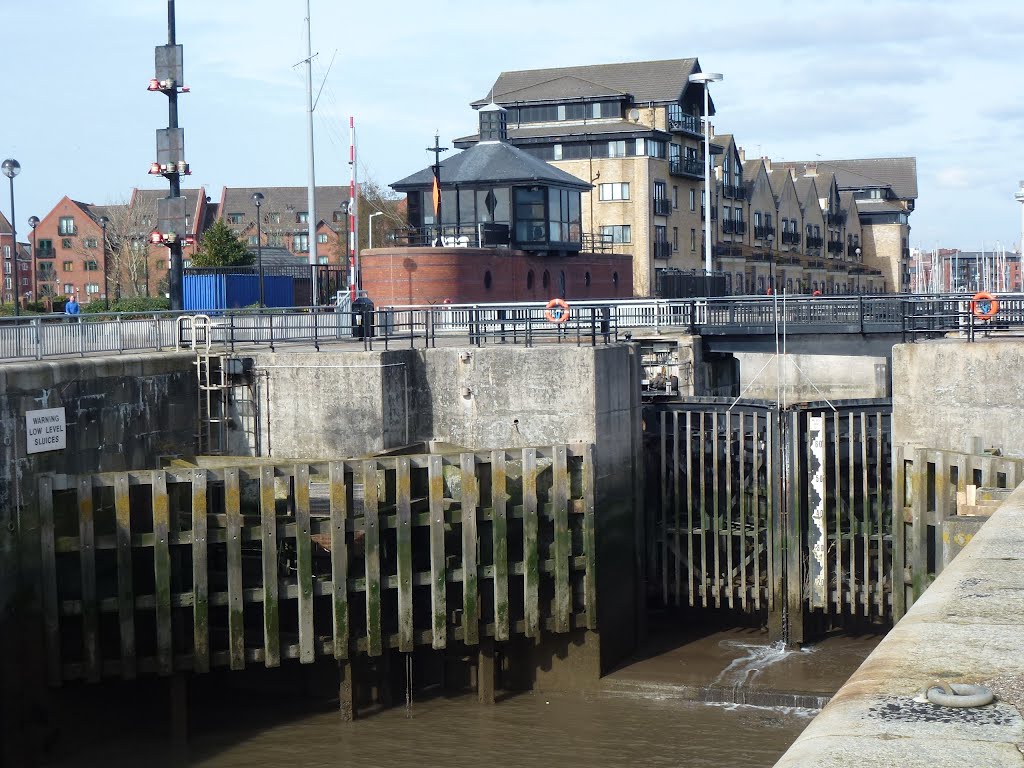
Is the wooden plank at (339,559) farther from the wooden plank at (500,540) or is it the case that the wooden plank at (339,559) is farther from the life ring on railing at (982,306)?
the life ring on railing at (982,306)

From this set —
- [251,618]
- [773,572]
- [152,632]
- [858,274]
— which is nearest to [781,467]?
[773,572]

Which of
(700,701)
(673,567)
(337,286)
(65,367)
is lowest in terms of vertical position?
(700,701)

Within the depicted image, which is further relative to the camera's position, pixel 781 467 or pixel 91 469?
pixel 781 467

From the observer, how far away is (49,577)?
1705 centimetres

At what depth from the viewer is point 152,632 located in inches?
744

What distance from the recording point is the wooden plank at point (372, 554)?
18.5m

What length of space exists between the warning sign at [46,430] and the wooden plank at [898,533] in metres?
12.7

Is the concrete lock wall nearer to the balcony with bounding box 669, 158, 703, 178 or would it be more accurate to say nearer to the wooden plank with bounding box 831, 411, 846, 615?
the wooden plank with bounding box 831, 411, 846, 615

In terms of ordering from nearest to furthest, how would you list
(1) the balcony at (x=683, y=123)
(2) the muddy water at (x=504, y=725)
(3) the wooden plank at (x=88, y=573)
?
(3) the wooden plank at (x=88, y=573), (2) the muddy water at (x=504, y=725), (1) the balcony at (x=683, y=123)

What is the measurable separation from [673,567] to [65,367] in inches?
460

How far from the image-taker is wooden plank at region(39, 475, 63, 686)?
1702cm

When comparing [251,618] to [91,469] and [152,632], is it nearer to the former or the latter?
[152,632]

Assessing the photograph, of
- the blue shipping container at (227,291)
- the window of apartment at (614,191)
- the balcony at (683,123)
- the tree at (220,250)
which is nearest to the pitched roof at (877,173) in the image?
the balcony at (683,123)

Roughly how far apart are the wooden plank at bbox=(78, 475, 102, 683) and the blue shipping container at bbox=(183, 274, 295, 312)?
26057 millimetres
